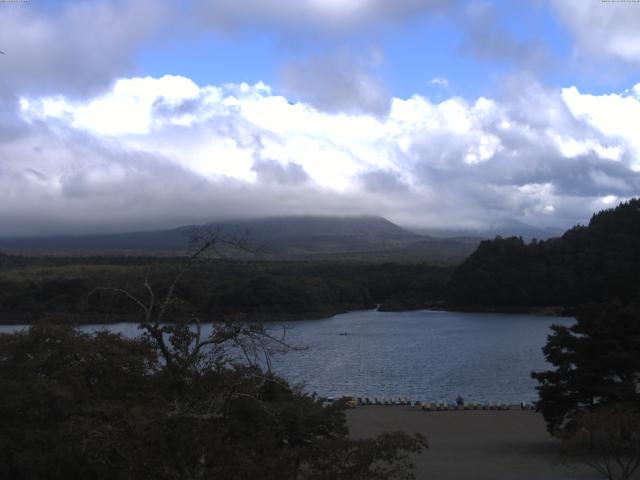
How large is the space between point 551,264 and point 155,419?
2887 inches

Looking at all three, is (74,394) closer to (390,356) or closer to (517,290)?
(390,356)

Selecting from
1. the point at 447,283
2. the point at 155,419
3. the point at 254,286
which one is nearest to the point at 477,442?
the point at 155,419

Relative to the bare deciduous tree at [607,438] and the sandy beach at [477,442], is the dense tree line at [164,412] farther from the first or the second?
the sandy beach at [477,442]

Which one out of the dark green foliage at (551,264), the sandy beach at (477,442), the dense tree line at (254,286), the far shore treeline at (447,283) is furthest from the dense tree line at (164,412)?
the dark green foliage at (551,264)

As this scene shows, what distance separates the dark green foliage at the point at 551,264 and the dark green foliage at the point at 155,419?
6072cm

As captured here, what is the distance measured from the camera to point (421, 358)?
43469mm

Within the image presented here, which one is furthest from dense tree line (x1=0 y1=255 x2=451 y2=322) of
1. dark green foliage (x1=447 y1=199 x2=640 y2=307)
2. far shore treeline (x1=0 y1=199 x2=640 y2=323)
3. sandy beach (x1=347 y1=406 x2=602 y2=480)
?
sandy beach (x1=347 y1=406 x2=602 y2=480)

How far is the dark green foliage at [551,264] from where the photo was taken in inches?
2795

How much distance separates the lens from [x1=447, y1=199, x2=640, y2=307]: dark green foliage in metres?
71.0

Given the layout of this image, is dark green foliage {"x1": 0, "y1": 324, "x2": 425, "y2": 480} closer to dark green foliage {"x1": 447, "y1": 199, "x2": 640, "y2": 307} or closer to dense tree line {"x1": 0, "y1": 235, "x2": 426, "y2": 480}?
dense tree line {"x1": 0, "y1": 235, "x2": 426, "y2": 480}

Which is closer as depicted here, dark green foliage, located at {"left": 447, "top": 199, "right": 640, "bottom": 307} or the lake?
the lake

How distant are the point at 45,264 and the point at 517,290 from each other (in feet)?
187

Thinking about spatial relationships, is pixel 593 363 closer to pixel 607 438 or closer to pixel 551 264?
pixel 607 438

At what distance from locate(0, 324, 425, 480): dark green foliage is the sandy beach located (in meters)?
4.35
